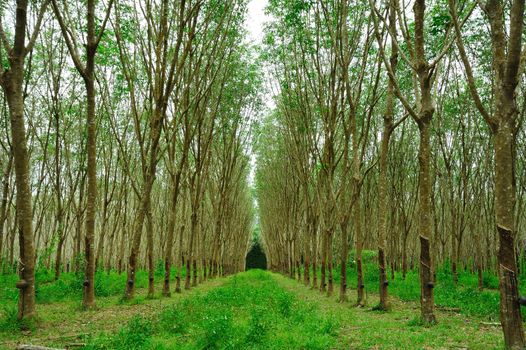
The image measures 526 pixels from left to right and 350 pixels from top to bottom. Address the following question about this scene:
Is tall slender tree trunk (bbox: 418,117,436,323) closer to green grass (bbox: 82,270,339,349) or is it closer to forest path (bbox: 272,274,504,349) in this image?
forest path (bbox: 272,274,504,349)

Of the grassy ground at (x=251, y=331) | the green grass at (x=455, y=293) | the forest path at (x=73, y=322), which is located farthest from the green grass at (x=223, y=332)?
the green grass at (x=455, y=293)

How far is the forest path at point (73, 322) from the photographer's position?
6915mm

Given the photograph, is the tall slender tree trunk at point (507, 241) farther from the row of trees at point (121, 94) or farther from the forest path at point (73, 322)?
the row of trees at point (121, 94)

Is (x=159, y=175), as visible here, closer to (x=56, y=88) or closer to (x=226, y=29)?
(x=56, y=88)

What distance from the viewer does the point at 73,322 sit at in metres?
8.75

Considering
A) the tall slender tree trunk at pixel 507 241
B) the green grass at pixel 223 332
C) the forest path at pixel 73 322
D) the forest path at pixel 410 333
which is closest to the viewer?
the tall slender tree trunk at pixel 507 241

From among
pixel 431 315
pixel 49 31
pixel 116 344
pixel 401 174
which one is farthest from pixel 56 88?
pixel 401 174

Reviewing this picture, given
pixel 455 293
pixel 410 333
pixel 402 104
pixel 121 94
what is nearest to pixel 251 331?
pixel 410 333

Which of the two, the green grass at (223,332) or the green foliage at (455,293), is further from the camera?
the green foliage at (455,293)

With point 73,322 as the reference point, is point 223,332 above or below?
above

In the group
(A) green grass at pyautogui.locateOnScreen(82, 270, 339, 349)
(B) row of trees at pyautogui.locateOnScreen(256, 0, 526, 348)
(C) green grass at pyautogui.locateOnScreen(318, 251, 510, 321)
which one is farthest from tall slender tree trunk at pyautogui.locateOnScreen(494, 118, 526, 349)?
(C) green grass at pyautogui.locateOnScreen(318, 251, 510, 321)

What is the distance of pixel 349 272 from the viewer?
84.0 feet

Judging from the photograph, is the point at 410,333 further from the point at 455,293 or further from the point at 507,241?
the point at 455,293

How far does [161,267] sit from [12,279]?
36.3 feet
